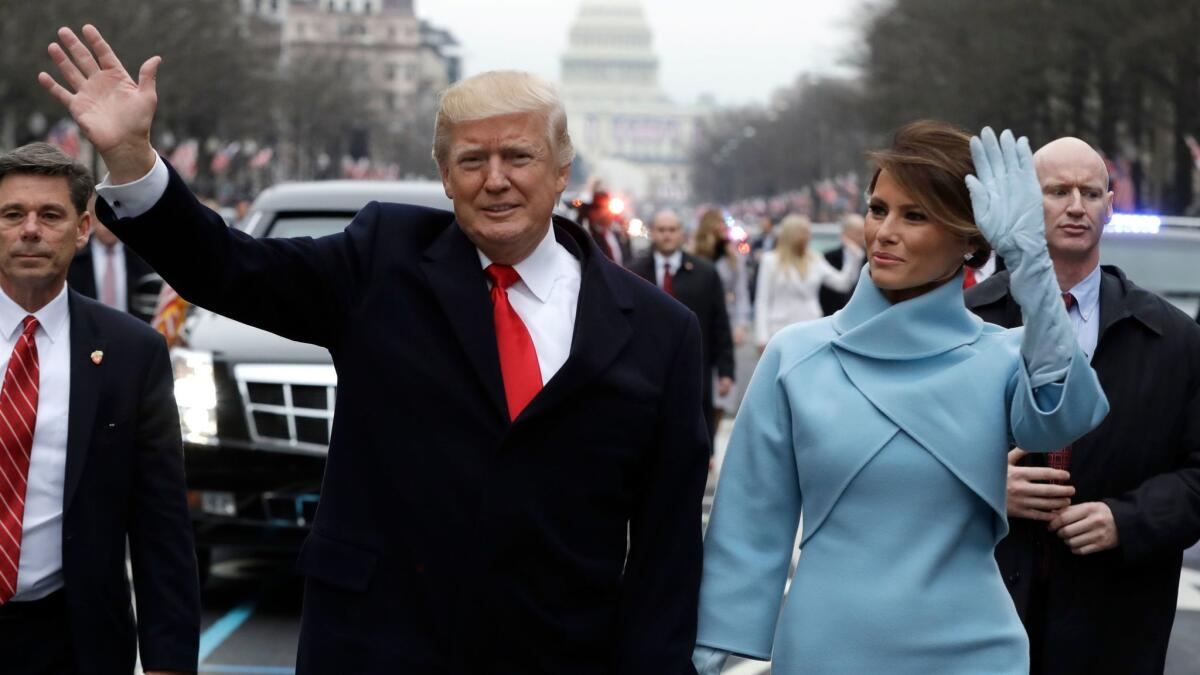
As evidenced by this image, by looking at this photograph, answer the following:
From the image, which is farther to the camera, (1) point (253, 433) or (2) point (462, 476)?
(1) point (253, 433)

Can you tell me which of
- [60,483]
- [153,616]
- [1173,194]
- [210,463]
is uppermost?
[60,483]

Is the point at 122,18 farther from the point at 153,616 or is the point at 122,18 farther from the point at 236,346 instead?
the point at 153,616

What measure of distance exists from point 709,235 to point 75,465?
14012mm

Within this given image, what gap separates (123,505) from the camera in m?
4.86

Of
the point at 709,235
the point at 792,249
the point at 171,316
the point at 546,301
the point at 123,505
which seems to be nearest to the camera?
the point at 546,301

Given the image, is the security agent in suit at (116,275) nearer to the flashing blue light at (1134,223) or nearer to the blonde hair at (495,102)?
the flashing blue light at (1134,223)

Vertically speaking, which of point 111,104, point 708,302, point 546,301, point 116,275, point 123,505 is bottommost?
point 708,302

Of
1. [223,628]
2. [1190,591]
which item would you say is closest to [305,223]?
→ [223,628]

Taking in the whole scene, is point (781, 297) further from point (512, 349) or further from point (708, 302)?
point (512, 349)

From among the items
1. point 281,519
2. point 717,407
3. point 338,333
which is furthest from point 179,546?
point 717,407

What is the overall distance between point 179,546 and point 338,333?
41.9 inches

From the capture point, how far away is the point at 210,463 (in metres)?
9.38

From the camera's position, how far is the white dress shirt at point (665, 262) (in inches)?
559

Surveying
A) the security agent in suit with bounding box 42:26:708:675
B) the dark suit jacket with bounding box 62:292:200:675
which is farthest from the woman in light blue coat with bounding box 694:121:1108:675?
the dark suit jacket with bounding box 62:292:200:675
